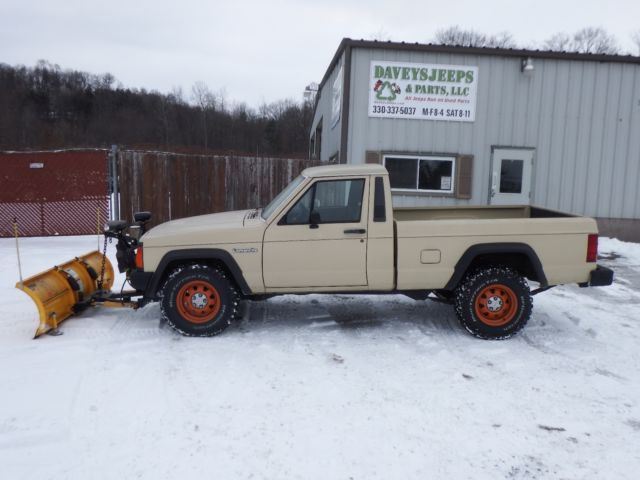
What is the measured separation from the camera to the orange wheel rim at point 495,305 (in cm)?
565

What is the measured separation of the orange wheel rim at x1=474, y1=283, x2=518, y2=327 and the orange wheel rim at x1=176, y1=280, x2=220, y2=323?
9.06 ft

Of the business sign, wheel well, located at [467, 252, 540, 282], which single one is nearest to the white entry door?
the business sign

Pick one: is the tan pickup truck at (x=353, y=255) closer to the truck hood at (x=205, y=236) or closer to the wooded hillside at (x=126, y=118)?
the truck hood at (x=205, y=236)

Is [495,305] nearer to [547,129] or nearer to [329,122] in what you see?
[547,129]

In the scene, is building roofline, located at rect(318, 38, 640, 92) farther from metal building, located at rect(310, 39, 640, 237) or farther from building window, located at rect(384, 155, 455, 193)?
building window, located at rect(384, 155, 455, 193)

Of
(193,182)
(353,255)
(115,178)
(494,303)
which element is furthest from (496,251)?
(115,178)

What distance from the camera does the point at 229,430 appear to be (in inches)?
147

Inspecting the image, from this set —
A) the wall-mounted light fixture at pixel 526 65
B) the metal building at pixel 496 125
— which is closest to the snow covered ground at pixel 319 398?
the metal building at pixel 496 125

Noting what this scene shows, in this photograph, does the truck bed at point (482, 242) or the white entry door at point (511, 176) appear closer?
the truck bed at point (482, 242)

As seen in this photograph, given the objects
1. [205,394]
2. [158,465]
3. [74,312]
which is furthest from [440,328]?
[74,312]

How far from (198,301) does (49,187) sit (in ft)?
26.8

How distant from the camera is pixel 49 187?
1196cm

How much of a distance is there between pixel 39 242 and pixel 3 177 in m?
1.84

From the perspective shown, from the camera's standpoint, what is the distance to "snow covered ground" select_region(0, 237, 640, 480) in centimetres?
338
